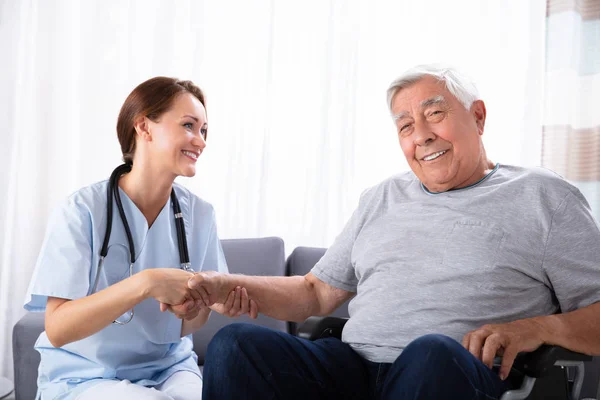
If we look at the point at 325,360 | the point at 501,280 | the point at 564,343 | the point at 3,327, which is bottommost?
the point at 3,327

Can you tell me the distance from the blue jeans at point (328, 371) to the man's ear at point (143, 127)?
0.64 meters

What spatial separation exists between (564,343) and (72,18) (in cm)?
241

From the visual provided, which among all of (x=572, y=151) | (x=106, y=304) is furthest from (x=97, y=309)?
(x=572, y=151)

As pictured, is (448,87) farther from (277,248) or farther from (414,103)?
(277,248)

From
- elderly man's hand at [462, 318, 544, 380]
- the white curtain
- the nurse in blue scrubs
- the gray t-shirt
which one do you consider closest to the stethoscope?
the nurse in blue scrubs

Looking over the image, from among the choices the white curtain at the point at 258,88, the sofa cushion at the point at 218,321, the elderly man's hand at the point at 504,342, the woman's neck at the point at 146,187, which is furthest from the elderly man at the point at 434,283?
the white curtain at the point at 258,88

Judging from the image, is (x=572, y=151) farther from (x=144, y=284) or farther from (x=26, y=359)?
(x=26, y=359)

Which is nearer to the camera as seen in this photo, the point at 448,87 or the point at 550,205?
the point at 550,205

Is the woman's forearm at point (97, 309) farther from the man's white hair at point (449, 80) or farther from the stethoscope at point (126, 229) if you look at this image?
the man's white hair at point (449, 80)

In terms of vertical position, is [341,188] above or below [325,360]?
above

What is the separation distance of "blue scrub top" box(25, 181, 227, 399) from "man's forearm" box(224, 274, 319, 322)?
212 millimetres

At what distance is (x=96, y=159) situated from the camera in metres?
2.75

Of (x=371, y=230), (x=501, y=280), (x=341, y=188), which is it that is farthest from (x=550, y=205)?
(x=341, y=188)

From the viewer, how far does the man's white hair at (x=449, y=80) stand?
1623mm
